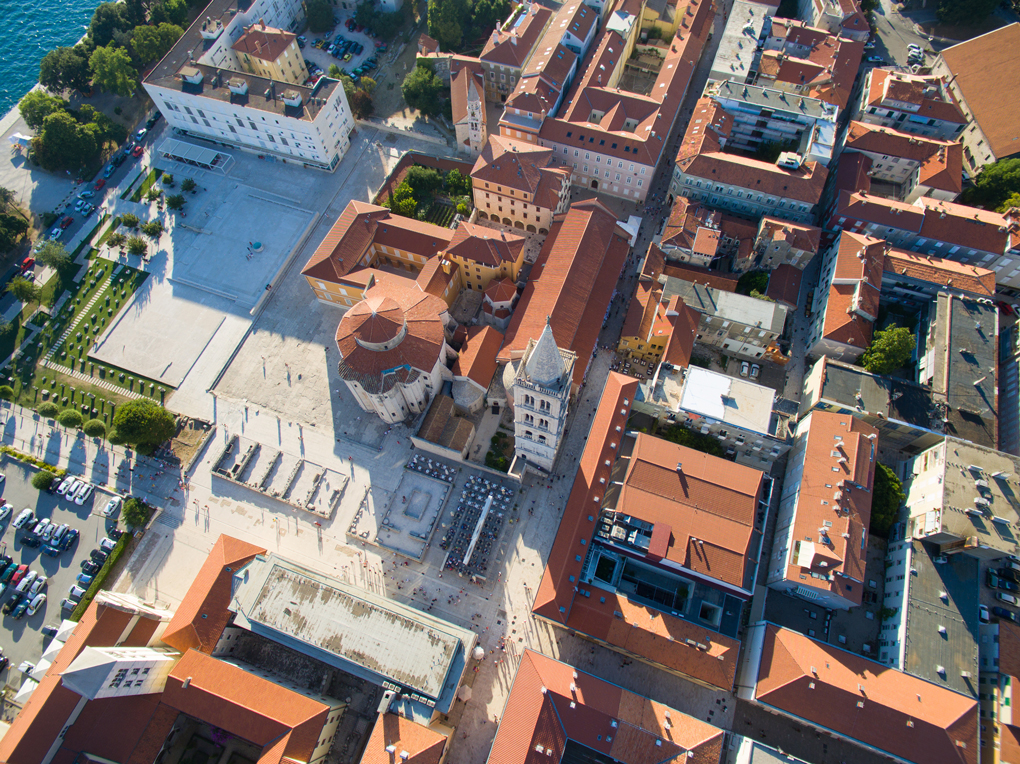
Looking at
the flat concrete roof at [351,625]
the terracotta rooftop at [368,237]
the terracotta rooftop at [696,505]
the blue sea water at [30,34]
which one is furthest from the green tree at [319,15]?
the terracotta rooftop at [696,505]

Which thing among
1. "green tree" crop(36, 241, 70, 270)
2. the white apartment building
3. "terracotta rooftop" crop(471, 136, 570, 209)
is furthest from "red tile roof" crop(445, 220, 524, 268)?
"green tree" crop(36, 241, 70, 270)

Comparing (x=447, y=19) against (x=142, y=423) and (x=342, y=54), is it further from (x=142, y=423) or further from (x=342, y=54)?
(x=142, y=423)

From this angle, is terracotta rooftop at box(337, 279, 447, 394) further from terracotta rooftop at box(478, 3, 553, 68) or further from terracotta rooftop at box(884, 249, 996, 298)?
Result: terracotta rooftop at box(884, 249, 996, 298)

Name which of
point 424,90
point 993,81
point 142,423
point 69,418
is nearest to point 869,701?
point 142,423

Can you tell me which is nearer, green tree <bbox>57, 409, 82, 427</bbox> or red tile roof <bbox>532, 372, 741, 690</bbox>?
red tile roof <bbox>532, 372, 741, 690</bbox>

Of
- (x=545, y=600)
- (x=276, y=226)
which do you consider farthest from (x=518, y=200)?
(x=545, y=600)

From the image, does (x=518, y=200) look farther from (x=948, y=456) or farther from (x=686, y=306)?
(x=948, y=456)
